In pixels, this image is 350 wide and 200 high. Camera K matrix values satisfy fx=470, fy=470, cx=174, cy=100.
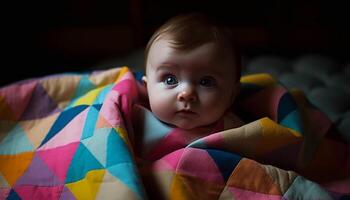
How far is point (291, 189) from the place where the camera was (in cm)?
80

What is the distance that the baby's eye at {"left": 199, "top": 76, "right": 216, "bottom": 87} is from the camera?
868mm

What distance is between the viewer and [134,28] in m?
1.68

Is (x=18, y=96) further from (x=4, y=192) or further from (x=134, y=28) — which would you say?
(x=134, y=28)

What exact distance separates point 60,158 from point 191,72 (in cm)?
28

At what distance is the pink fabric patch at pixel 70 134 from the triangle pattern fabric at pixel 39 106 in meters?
0.11

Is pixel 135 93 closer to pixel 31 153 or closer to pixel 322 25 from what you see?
pixel 31 153

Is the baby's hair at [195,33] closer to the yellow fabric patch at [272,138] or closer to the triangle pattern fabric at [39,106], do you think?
the yellow fabric patch at [272,138]

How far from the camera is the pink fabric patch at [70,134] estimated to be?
2.87 ft

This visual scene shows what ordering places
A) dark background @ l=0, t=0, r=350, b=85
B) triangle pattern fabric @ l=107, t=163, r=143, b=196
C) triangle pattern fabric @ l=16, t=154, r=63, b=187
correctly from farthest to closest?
dark background @ l=0, t=0, r=350, b=85 → triangle pattern fabric @ l=16, t=154, r=63, b=187 → triangle pattern fabric @ l=107, t=163, r=143, b=196

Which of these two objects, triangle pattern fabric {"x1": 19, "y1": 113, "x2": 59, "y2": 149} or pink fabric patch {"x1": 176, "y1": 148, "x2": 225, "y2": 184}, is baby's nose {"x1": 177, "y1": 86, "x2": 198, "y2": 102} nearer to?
pink fabric patch {"x1": 176, "y1": 148, "x2": 225, "y2": 184}

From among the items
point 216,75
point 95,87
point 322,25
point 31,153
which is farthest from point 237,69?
point 322,25

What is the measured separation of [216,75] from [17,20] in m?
1.05

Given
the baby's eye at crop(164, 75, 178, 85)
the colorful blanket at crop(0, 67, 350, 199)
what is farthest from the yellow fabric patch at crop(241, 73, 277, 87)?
the baby's eye at crop(164, 75, 178, 85)

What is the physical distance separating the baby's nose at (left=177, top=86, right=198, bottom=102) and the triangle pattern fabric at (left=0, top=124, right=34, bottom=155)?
1.03 ft
